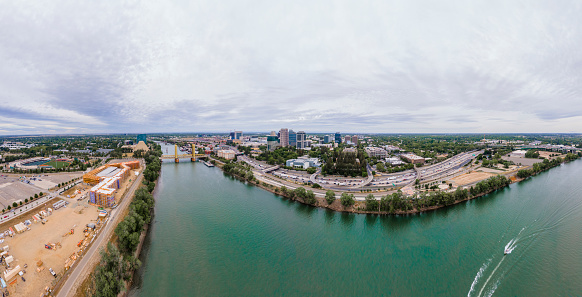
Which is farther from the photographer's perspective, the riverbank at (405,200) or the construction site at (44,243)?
the riverbank at (405,200)

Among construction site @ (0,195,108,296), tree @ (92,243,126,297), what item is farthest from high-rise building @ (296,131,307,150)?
tree @ (92,243,126,297)

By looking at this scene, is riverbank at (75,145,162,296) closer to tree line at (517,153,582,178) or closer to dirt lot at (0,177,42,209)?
dirt lot at (0,177,42,209)

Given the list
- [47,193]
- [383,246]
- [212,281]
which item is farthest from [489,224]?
[47,193]

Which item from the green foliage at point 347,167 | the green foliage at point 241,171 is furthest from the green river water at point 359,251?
the green foliage at point 347,167

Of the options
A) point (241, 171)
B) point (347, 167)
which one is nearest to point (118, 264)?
point (241, 171)

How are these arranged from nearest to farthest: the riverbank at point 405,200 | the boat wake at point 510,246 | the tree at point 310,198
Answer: the boat wake at point 510,246 < the riverbank at point 405,200 < the tree at point 310,198

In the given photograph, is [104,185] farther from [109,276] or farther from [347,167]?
[347,167]

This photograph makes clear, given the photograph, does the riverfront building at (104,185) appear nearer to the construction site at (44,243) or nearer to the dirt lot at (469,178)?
the construction site at (44,243)
